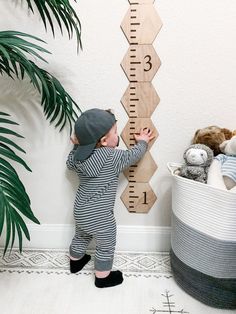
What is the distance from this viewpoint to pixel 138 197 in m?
1.56

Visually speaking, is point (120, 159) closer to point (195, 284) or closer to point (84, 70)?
point (84, 70)

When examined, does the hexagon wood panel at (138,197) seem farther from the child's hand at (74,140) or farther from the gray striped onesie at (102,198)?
the child's hand at (74,140)

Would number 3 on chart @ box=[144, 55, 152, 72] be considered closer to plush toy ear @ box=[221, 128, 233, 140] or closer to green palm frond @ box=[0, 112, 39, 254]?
plush toy ear @ box=[221, 128, 233, 140]

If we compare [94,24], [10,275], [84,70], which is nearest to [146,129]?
[84,70]

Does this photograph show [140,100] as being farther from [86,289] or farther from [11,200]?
[86,289]

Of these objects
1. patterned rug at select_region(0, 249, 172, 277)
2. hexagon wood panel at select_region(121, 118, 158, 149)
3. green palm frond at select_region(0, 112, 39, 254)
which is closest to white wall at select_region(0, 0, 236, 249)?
hexagon wood panel at select_region(121, 118, 158, 149)

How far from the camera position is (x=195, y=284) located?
126 cm

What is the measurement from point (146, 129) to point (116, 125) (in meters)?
0.14

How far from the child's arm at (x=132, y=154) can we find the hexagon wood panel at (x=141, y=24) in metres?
0.39

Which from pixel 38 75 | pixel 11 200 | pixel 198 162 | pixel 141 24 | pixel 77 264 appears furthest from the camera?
pixel 77 264

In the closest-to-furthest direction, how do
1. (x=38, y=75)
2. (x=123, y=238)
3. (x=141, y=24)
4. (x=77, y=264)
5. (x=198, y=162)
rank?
(x=38, y=75), (x=198, y=162), (x=141, y=24), (x=77, y=264), (x=123, y=238)

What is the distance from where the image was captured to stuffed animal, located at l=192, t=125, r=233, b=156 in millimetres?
1338

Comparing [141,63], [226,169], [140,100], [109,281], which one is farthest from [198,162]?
[109,281]

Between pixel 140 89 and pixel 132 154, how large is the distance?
29 centimetres
